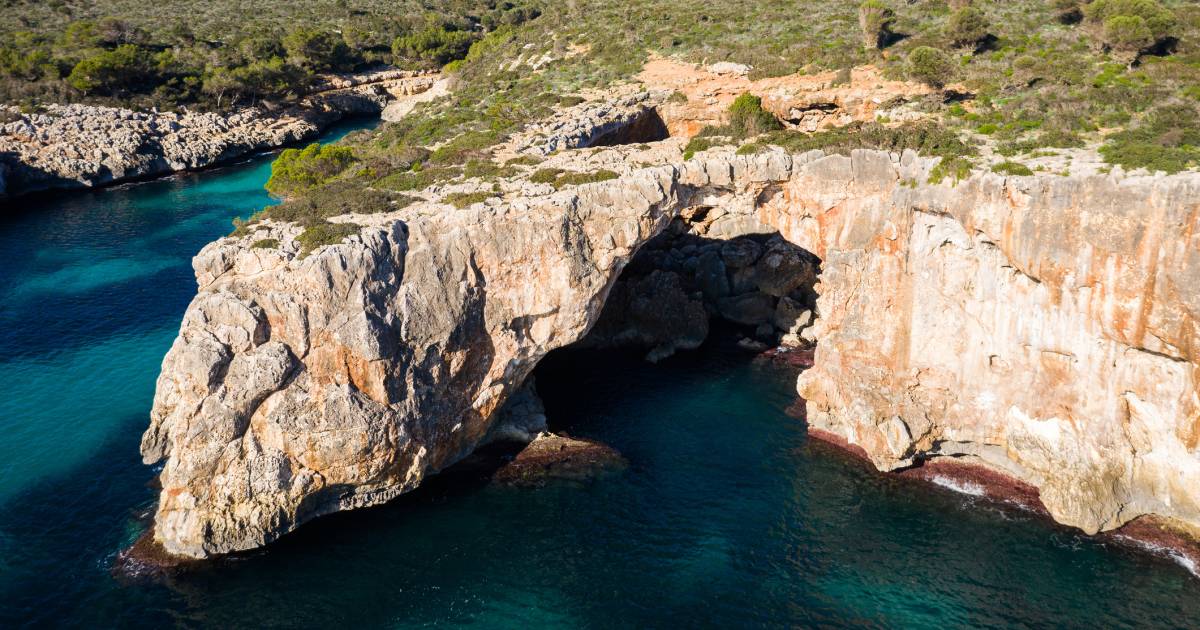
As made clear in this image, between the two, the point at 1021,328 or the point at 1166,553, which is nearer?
the point at 1166,553

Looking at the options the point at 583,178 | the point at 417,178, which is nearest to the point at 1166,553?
the point at 583,178

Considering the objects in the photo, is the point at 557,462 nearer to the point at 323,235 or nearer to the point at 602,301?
the point at 602,301

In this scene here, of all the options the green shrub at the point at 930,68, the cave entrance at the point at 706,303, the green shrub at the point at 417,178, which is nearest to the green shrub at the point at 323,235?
the green shrub at the point at 417,178

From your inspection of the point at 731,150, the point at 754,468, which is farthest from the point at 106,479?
the point at 731,150

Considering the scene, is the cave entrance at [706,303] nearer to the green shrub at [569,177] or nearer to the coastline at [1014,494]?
the green shrub at [569,177]

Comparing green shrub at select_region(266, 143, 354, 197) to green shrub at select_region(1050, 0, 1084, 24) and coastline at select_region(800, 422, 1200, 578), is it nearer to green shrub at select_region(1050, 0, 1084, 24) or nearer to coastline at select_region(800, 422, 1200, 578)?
coastline at select_region(800, 422, 1200, 578)

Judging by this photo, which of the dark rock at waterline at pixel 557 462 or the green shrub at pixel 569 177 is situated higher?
the green shrub at pixel 569 177
